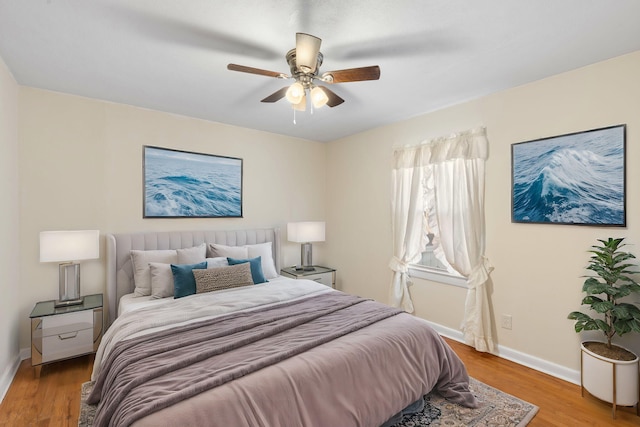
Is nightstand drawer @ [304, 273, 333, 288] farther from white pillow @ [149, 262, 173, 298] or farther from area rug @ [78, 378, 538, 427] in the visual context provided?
area rug @ [78, 378, 538, 427]

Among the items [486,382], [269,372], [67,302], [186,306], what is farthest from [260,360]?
[67,302]

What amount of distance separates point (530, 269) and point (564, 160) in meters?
1.00

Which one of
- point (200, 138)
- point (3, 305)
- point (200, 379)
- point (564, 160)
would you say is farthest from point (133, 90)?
point (564, 160)

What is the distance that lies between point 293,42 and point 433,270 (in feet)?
9.21

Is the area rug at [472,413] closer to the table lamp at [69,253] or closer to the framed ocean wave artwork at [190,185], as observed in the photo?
the table lamp at [69,253]

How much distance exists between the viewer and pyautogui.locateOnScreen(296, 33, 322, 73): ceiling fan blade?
1700 millimetres

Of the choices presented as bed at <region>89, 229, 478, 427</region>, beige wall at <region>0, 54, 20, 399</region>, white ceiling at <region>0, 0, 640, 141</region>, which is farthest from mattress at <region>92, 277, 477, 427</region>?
white ceiling at <region>0, 0, 640, 141</region>

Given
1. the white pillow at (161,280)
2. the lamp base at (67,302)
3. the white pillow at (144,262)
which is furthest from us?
the white pillow at (144,262)

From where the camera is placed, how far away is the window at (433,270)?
327 cm

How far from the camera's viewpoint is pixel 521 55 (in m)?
2.22

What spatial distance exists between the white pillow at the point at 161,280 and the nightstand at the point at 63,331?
492 mm

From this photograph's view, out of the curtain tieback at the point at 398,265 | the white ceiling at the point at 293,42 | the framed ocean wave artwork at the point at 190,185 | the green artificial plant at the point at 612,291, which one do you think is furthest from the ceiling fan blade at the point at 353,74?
the curtain tieback at the point at 398,265

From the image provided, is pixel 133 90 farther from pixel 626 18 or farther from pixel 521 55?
pixel 626 18

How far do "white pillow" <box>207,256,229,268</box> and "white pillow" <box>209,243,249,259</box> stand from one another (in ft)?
0.54
